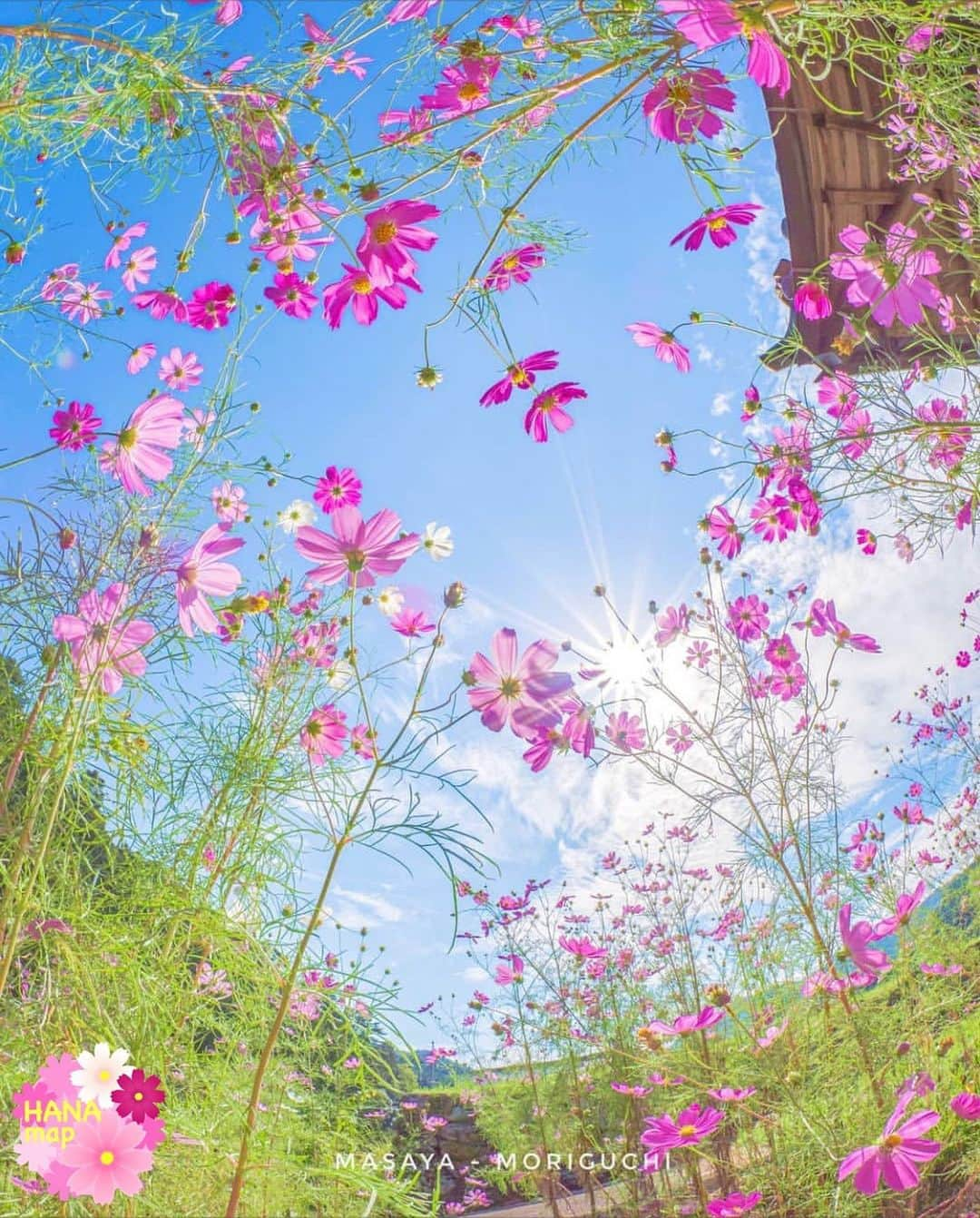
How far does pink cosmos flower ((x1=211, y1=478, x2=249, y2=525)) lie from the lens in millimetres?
1423

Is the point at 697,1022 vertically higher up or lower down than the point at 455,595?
lower down

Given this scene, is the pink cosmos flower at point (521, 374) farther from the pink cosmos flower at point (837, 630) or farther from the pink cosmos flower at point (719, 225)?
the pink cosmos flower at point (837, 630)

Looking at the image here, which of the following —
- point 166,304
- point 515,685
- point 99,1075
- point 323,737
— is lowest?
point 99,1075

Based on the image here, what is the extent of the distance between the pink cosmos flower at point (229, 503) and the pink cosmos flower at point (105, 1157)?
901 millimetres

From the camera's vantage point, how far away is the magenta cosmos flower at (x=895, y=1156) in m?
1.07

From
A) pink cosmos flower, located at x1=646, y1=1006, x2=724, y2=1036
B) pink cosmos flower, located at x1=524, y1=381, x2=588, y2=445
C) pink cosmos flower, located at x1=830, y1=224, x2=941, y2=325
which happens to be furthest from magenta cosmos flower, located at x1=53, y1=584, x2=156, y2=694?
pink cosmos flower, located at x1=646, y1=1006, x2=724, y2=1036

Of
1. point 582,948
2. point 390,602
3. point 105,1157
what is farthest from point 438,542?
point 582,948

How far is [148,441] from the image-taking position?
897 millimetres

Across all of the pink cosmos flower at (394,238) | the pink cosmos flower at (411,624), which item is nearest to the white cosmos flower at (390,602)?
the pink cosmos flower at (411,624)

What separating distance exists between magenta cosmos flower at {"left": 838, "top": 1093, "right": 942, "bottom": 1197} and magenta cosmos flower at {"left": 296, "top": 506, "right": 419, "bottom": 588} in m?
0.93

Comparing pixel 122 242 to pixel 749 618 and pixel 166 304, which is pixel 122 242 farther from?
pixel 749 618

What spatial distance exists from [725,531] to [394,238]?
951 millimetres

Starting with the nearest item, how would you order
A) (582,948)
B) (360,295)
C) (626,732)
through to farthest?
(360,295) → (626,732) → (582,948)

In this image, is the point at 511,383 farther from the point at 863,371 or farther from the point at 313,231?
the point at 863,371
